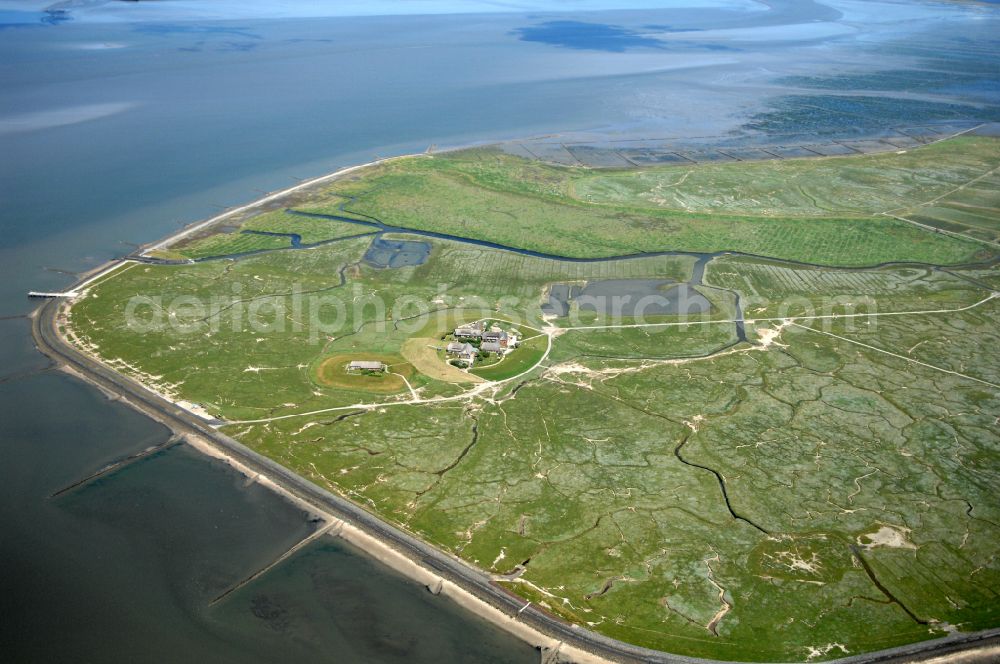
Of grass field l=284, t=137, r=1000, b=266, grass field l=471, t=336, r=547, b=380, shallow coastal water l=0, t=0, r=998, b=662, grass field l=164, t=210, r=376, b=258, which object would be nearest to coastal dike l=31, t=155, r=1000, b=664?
shallow coastal water l=0, t=0, r=998, b=662

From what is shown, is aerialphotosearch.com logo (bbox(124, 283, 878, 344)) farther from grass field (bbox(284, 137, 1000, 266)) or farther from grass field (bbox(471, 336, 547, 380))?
grass field (bbox(284, 137, 1000, 266))

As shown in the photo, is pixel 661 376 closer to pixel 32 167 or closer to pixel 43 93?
pixel 32 167

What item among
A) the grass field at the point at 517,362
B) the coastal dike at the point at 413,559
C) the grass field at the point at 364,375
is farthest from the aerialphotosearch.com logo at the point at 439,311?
the coastal dike at the point at 413,559

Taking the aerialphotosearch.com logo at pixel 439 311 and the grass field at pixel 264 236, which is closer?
the aerialphotosearch.com logo at pixel 439 311

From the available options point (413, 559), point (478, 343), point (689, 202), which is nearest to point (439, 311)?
point (478, 343)

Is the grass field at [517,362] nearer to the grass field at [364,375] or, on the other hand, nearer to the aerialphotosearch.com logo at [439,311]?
the aerialphotosearch.com logo at [439,311]
